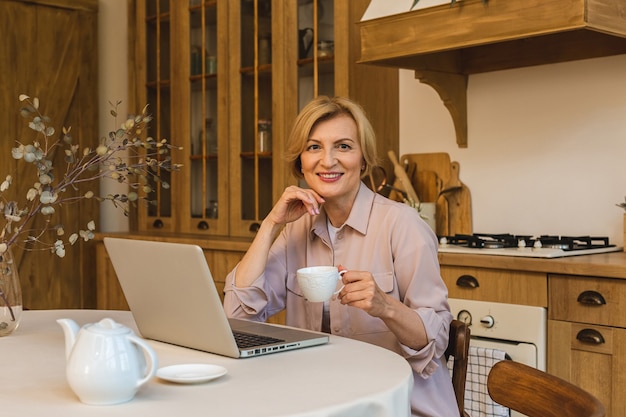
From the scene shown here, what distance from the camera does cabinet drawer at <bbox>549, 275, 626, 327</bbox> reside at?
2.41 m

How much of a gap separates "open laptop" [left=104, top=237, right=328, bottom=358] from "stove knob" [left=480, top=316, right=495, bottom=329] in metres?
1.12

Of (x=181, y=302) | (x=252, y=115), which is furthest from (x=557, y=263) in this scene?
(x=252, y=115)

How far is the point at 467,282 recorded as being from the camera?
2762 mm

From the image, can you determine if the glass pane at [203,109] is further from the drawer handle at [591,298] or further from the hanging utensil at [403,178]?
the drawer handle at [591,298]

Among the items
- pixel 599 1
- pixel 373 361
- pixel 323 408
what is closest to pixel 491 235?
pixel 599 1

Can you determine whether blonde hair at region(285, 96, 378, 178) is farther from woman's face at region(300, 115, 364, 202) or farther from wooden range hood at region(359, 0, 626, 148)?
wooden range hood at region(359, 0, 626, 148)

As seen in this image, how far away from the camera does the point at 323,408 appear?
1.18 m

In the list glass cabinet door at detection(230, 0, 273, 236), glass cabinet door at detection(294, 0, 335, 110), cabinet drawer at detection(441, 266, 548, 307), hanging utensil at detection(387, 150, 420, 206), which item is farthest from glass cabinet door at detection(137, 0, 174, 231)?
cabinet drawer at detection(441, 266, 548, 307)

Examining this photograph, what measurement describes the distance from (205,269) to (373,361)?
13.1 inches

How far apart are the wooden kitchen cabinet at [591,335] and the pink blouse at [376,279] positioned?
2.37ft

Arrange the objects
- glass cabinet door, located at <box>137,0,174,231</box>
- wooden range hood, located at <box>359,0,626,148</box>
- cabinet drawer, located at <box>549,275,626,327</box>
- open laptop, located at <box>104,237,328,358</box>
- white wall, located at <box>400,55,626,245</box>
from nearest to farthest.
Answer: open laptop, located at <box>104,237,328,358</box> → cabinet drawer, located at <box>549,275,626,327</box> → wooden range hood, located at <box>359,0,626,148</box> → white wall, located at <box>400,55,626,245</box> → glass cabinet door, located at <box>137,0,174,231</box>

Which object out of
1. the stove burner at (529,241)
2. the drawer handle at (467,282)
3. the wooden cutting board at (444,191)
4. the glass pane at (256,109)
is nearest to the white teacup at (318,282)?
the drawer handle at (467,282)

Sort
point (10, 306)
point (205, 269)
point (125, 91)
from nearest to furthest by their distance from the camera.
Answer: point (205, 269) → point (10, 306) → point (125, 91)

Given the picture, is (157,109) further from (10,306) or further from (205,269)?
(205,269)
